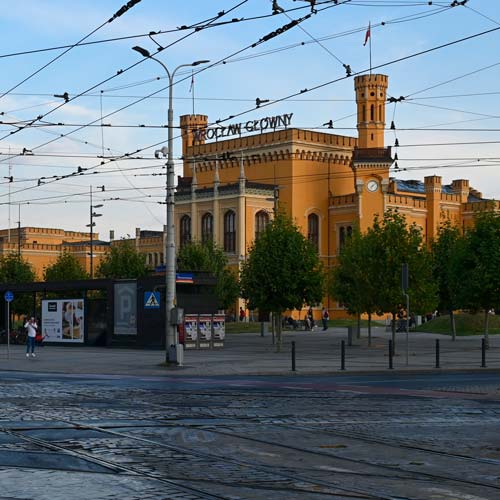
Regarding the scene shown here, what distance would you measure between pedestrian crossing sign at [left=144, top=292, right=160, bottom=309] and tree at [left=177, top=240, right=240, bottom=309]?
2529 cm

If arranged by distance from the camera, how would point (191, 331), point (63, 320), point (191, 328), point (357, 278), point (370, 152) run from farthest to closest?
point (370, 152)
point (63, 320)
point (191, 331)
point (191, 328)
point (357, 278)

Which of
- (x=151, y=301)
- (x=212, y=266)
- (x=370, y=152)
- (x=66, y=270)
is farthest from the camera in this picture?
(x=66, y=270)

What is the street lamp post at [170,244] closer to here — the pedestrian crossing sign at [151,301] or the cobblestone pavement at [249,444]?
the pedestrian crossing sign at [151,301]

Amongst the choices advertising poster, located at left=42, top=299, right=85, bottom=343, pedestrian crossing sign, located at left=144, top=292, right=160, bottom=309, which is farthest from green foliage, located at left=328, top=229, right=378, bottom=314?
advertising poster, located at left=42, top=299, right=85, bottom=343

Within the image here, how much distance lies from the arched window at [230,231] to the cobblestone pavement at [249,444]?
64.1m

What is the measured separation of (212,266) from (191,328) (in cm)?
2749

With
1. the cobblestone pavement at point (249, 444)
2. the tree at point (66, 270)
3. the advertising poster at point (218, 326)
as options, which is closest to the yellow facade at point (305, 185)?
the tree at point (66, 270)

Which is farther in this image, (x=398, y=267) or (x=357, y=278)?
(x=357, y=278)

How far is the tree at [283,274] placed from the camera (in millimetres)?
46562

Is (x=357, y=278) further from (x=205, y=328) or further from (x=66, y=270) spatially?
(x=66, y=270)

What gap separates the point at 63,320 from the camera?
173ft

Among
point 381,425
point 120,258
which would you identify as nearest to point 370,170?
point 120,258

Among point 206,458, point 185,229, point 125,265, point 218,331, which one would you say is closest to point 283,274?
point 218,331

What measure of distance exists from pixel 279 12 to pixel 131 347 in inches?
1094
